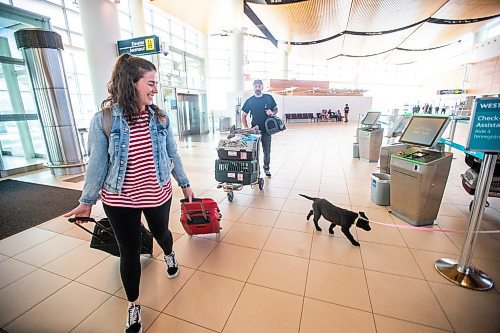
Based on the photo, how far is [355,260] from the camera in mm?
1969

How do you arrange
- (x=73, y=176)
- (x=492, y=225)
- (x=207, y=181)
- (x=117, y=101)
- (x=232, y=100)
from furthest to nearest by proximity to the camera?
(x=232, y=100)
(x=73, y=176)
(x=207, y=181)
(x=492, y=225)
(x=117, y=101)

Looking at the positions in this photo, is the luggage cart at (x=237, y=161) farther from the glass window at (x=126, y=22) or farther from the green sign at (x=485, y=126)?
the glass window at (x=126, y=22)

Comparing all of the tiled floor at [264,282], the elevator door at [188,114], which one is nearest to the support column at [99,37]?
the tiled floor at [264,282]

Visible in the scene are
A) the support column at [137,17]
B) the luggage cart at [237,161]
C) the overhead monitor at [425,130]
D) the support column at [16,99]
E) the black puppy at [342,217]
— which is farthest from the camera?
the support column at [137,17]

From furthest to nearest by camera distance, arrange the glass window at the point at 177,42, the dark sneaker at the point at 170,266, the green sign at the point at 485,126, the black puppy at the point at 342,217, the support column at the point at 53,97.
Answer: the glass window at the point at 177,42 < the support column at the point at 53,97 < the black puppy at the point at 342,217 < the dark sneaker at the point at 170,266 < the green sign at the point at 485,126

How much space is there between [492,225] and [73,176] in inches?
257

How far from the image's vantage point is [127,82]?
1.15m

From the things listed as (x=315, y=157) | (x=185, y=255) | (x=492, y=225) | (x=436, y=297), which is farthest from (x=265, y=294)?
(x=315, y=157)

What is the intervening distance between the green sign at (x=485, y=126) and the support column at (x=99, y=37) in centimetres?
564

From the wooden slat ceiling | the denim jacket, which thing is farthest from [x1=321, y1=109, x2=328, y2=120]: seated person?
the denim jacket

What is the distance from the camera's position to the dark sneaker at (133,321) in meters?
1.33

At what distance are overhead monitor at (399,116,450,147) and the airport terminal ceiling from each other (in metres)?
11.1

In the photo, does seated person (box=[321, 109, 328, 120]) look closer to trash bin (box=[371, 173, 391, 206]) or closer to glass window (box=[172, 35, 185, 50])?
glass window (box=[172, 35, 185, 50])

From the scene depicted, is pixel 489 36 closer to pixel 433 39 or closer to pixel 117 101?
pixel 433 39
